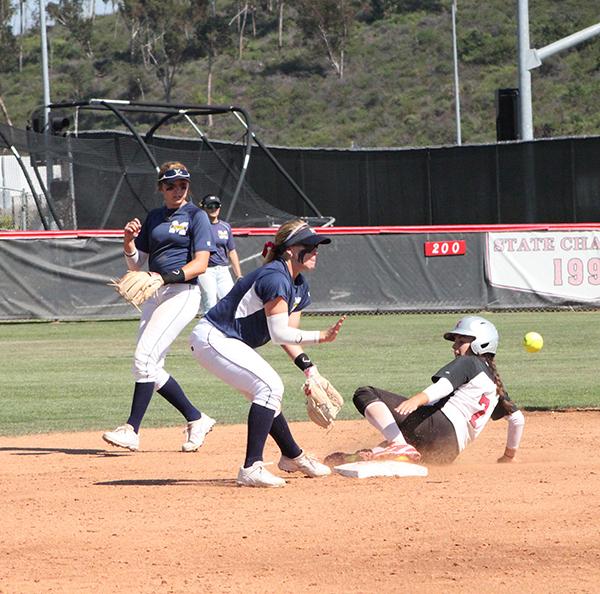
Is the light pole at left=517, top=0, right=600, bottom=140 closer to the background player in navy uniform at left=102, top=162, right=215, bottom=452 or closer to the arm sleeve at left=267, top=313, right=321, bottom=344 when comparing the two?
the background player in navy uniform at left=102, top=162, right=215, bottom=452

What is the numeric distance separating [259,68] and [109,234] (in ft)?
218

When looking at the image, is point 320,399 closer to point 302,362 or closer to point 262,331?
point 302,362

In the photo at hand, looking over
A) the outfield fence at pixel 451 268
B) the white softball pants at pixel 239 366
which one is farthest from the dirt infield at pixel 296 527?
the outfield fence at pixel 451 268

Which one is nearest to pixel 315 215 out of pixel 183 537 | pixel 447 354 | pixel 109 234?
pixel 109 234

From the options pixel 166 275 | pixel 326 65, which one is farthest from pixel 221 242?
pixel 326 65

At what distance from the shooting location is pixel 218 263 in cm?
1530

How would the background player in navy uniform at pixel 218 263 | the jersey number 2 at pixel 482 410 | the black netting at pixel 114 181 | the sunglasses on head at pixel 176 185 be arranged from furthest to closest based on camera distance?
the black netting at pixel 114 181, the background player in navy uniform at pixel 218 263, the sunglasses on head at pixel 176 185, the jersey number 2 at pixel 482 410

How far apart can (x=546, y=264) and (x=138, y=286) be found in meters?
14.7

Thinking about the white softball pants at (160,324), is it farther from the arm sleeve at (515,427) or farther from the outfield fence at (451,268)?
the outfield fence at (451,268)

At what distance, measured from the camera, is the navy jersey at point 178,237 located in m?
8.52

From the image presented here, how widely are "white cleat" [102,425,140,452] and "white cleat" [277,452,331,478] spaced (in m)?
1.43

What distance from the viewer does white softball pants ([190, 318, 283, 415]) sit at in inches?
273

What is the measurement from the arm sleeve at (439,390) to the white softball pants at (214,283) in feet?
27.2

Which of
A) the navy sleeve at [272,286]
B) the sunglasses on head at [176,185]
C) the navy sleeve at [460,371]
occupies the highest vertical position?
the sunglasses on head at [176,185]
